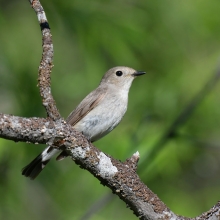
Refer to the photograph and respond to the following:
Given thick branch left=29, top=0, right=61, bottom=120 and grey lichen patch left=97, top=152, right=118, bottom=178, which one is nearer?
thick branch left=29, top=0, right=61, bottom=120

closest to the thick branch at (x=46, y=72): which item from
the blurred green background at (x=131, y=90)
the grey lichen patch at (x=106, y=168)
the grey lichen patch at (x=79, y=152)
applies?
the grey lichen patch at (x=79, y=152)

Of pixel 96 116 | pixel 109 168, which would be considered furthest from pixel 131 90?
pixel 109 168

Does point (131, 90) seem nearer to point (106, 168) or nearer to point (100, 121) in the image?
point (100, 121)

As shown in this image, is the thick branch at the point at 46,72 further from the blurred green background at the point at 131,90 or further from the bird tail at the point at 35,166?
the bird tail at the point at 35,166

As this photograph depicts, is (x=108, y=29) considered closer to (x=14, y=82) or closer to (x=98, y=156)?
(x=14, y=82)

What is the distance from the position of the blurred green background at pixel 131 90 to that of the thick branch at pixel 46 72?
1833 millimetres

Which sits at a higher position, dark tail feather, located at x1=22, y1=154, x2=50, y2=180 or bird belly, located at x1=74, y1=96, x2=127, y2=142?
bird belly, located at x1=74, y1=96, x2=127, y2=142

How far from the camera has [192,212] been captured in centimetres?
635

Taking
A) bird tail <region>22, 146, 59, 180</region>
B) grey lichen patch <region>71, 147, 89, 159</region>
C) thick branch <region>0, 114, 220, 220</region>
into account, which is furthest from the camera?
bird tail <region>22, 146, 59, 180</region>

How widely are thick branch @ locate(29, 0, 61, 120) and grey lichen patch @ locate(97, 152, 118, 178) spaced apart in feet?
1.48

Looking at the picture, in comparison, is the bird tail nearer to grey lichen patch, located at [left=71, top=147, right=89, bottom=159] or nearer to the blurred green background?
the blurred green background

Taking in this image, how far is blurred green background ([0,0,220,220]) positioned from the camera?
558 centimetres

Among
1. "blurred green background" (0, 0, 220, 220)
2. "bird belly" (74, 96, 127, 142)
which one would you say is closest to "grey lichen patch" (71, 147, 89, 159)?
"bird belly" (74, 96, 127, 142)

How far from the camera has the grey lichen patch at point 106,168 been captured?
3.38m
